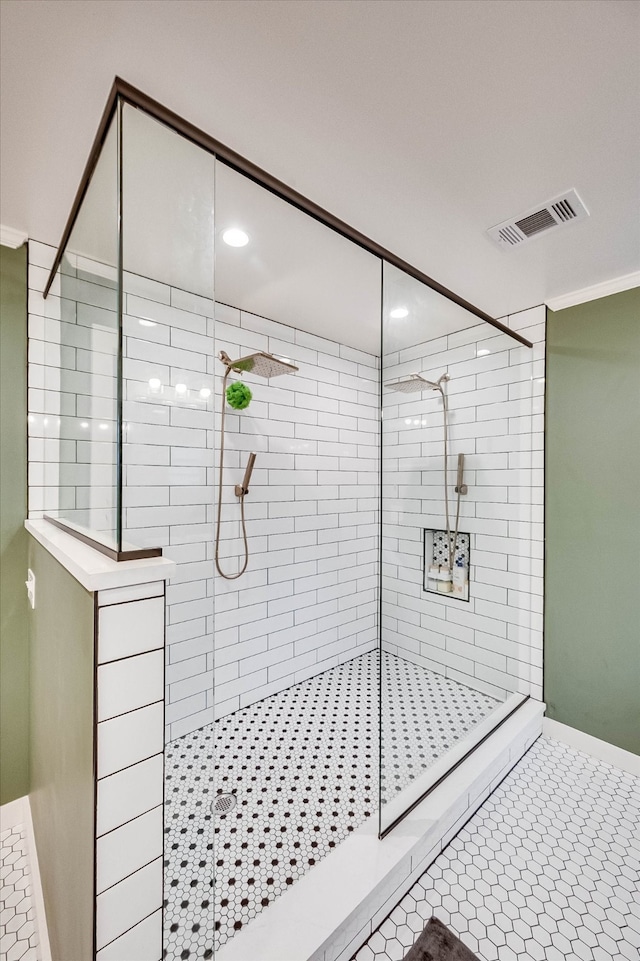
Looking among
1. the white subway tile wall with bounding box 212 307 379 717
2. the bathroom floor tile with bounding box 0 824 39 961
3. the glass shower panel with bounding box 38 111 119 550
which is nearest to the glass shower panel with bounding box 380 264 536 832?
the white subway tile wall with bounding box 212 307 379 717

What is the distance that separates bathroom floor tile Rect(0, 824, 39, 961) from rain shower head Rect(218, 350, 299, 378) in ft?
6.54

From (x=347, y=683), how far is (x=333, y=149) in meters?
2.56

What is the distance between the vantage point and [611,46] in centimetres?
84

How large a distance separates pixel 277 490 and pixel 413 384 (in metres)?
1.03

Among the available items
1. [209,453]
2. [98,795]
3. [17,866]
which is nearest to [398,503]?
[209,453]

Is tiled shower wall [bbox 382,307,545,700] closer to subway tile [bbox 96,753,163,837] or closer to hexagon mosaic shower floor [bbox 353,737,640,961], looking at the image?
hexagon mosaic shower floor [bbox 353,737,640,961]

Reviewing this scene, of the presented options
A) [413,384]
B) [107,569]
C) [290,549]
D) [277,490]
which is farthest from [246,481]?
[107,569]

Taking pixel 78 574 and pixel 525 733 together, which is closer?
pixel 78 574

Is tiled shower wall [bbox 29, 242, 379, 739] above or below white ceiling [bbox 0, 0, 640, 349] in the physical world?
below

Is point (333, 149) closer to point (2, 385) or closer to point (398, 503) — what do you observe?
point (398, 503)

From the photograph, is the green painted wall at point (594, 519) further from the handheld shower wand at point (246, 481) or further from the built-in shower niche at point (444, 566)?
the handheld shower wand at point (246, 481)

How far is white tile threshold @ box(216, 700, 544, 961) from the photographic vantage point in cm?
97

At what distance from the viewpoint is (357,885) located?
1.10m

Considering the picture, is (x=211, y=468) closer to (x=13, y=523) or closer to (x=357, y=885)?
(x=13, y=523)
